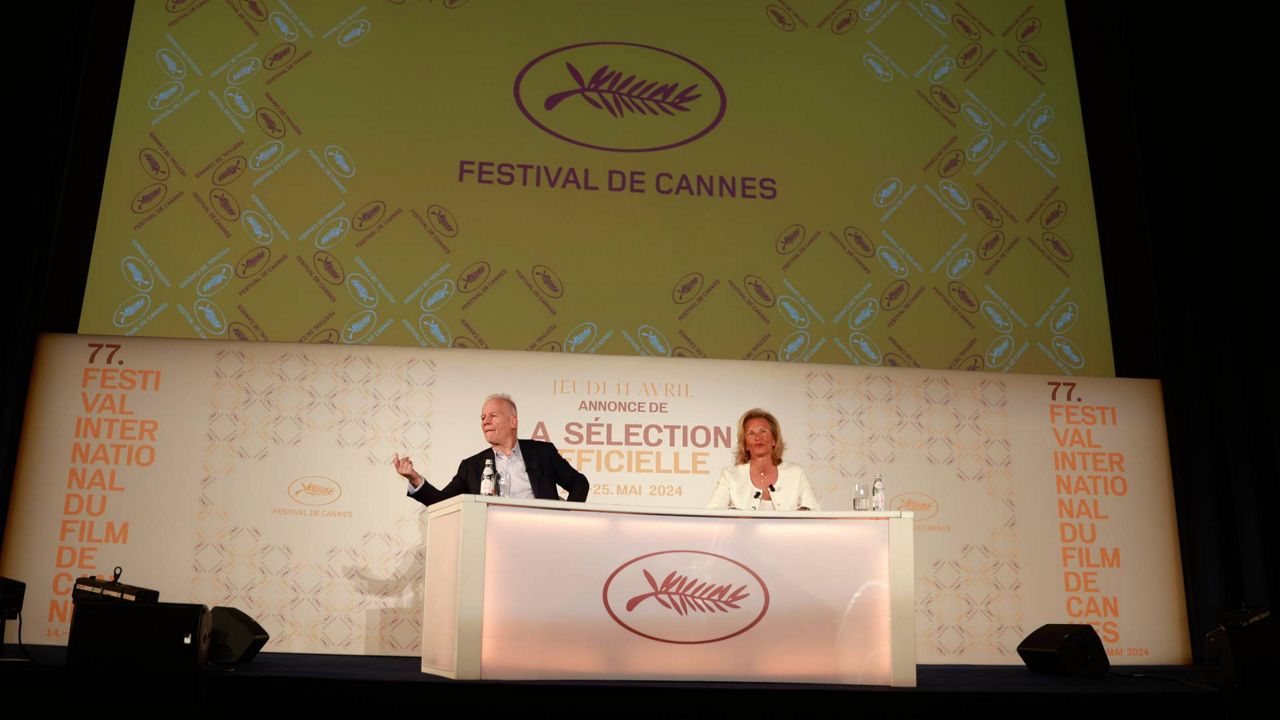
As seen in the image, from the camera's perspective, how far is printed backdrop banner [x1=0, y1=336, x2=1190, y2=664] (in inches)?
203

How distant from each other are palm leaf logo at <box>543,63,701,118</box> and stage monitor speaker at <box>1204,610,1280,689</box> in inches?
151

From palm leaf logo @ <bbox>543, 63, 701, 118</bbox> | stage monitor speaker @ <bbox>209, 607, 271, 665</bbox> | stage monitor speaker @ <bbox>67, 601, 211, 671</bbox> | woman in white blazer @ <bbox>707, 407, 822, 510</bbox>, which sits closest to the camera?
stage monitor speaker @ <bbox>67, 601, 211, 671</bbox>

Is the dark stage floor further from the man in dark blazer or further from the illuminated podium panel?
the man in dark blazer

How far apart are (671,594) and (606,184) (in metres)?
2.94

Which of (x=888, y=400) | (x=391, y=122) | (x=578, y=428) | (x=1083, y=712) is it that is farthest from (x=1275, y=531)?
(x=391, y=122)

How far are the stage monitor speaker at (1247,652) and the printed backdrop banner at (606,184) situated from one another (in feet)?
8.14

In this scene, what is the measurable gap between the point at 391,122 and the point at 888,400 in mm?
3200

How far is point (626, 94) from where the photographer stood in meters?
5.92

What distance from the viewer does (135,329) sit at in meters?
5.36

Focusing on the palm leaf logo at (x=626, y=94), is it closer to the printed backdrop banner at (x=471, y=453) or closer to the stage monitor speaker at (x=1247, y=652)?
the printed backdrop banner at (x=471, y=453)

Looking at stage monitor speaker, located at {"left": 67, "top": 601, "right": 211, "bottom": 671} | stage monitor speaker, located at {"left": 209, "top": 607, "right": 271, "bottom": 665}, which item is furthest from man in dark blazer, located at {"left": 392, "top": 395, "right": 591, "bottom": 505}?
stage monitor speaker, located at {"left": 67, "top": 601, "right": 211, "bottom": 671}

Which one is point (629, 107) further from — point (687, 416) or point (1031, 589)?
point (1031, 589)

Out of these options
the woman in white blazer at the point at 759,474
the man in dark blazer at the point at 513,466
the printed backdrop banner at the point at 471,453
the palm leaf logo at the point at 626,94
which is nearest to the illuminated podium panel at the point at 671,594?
the woman in white blazer at the point at 759,474

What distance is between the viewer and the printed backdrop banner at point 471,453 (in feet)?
16.9
